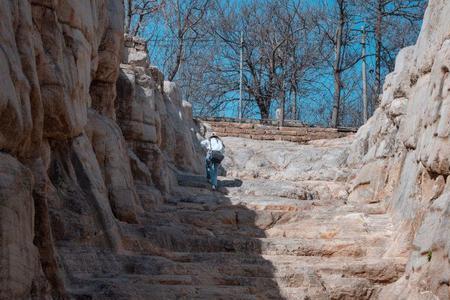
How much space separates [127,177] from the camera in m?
12.6

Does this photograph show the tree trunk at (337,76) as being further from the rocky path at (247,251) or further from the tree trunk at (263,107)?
the rocky path at (247,251)

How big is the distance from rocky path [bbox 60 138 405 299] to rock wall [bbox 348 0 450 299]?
0.40 m

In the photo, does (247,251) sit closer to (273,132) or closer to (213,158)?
(213,158)

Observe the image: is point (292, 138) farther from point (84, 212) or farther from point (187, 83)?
point (84, 212)

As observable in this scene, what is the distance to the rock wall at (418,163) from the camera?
9656mm

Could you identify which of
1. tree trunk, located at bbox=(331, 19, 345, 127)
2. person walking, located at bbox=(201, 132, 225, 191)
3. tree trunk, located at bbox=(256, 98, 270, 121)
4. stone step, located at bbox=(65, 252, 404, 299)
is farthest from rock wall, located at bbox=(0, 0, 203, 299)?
tree trunk, located at bbox=(256, 98, 270, 121)

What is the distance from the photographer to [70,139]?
10.6 m

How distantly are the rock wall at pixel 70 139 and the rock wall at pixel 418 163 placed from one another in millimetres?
3349

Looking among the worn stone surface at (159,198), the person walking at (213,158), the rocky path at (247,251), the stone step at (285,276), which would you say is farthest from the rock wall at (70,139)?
the stone step at (285,276)

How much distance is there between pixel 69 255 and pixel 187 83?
22398mm

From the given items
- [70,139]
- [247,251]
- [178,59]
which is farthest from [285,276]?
[178,59]

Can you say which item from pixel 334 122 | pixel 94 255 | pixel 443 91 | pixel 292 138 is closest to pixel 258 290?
pixel 94 255

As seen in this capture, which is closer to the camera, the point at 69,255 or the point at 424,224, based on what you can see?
the point at 69,255

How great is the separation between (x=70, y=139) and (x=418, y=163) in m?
4.40
